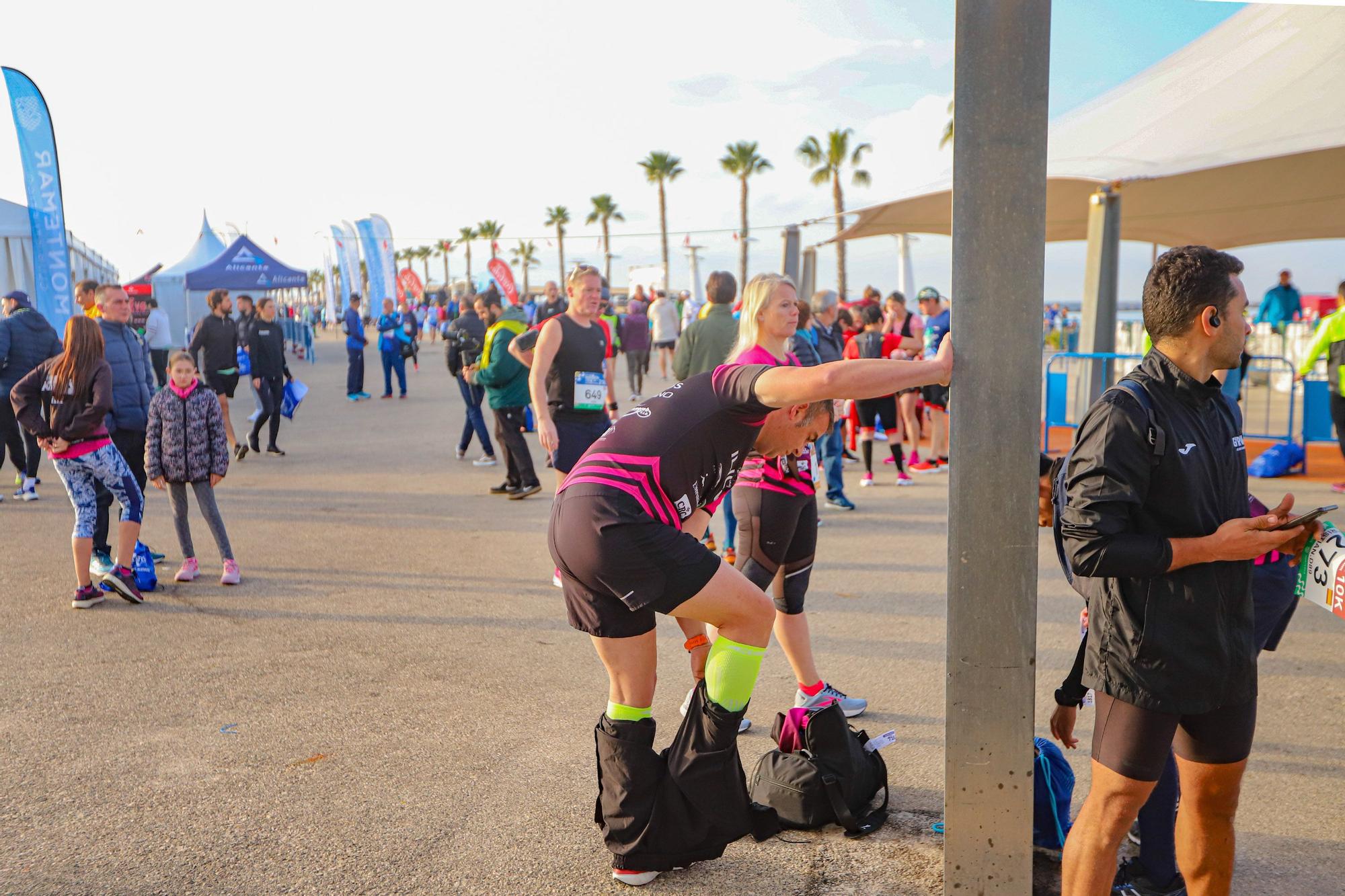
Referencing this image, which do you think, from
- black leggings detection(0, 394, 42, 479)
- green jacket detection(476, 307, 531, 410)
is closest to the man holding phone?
green jacket detection(476, 307, 531, 410)

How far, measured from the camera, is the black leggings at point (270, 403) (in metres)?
12.4

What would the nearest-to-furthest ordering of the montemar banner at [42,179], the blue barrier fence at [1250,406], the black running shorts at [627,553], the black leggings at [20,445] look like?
the black running shorts at [627,553], the black leggings at [20,445], the blue barrier fence at [1250,406], the montemar banner at [42,179]

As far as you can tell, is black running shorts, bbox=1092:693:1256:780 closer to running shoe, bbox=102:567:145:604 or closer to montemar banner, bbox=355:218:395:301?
running shoe, bbox=102:567:145:604

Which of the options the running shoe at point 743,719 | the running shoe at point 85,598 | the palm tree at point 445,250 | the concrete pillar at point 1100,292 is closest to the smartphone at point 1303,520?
the running shoe at point 743,719

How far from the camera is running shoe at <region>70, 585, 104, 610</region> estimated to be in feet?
20.3

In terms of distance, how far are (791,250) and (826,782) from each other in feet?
36.4

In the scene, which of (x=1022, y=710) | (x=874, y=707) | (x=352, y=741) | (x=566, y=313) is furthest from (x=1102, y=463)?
(x=566, y=313)

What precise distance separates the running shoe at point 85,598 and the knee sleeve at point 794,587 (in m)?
4.46

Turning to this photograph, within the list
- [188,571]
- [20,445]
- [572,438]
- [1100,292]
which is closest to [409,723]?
[572,438]

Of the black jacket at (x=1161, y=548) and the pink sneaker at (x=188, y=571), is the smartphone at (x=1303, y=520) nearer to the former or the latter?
the black jacket at (x=1161, y=548)

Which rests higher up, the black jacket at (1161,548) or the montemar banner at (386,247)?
the montemar banner at (386,247)

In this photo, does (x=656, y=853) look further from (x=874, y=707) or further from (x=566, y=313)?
(x=566, y=313)

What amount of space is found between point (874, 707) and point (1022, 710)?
1.99m

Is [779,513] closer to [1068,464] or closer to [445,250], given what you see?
[1068,464]
